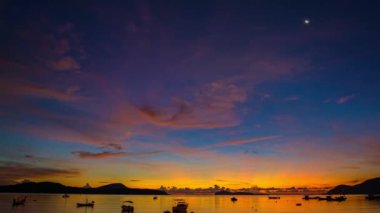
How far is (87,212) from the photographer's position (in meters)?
105

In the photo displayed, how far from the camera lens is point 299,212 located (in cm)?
11050

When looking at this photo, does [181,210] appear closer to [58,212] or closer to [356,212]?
[58,212]

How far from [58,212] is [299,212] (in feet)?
261

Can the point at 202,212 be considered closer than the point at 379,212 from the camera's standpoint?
No

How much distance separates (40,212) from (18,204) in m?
34.8

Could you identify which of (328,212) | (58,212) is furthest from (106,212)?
(328,212)

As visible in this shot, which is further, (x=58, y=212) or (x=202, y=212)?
(x=202, y=212)

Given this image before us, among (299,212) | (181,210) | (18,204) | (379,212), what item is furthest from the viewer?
(18,204)

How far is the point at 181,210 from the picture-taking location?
9656cm

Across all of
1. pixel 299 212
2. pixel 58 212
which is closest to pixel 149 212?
pixel 58 212

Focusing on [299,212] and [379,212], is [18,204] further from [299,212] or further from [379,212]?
[379,212]

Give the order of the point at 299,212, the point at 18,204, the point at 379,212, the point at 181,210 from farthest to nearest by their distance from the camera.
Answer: the point at 18,204 < the point at 299,212 < the point at 379,212 < the point at 181,210

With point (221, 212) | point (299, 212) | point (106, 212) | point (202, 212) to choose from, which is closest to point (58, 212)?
point (106, 212)

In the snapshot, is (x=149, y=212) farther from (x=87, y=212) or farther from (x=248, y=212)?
(x=248, y=212)
